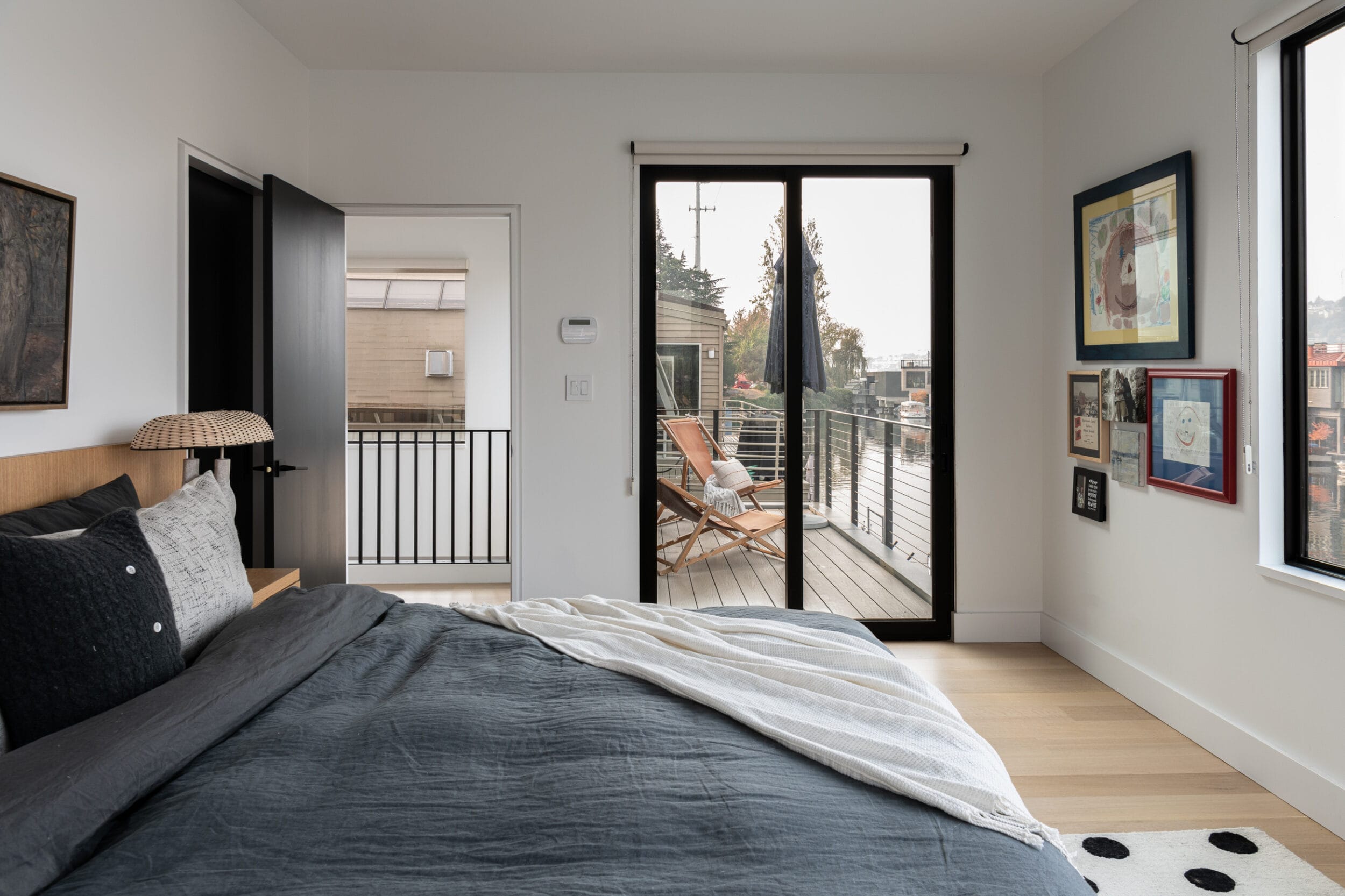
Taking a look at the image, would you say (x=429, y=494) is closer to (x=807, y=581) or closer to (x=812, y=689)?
(x=807, y=581)

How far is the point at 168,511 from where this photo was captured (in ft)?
6.60

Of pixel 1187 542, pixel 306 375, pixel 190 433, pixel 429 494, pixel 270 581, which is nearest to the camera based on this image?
pixel 190 433

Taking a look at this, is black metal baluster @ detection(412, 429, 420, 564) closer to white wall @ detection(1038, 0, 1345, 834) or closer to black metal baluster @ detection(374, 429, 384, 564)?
black metal baluster @ detection(374, 429, 384, 564)

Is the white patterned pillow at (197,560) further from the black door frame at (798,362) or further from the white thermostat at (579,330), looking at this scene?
the black door frame at (798,362)

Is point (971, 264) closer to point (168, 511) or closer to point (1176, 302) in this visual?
point (1176, 302)

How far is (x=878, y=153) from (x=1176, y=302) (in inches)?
63.8

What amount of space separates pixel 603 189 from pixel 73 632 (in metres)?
3.22

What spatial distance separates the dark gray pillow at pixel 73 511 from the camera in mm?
1957

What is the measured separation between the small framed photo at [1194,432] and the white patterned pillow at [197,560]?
10.3ft

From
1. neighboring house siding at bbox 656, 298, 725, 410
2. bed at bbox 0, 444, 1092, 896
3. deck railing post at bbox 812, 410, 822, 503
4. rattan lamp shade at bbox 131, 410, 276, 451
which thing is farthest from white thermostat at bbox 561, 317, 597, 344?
bed at bbox 0, 444, 1092, 896

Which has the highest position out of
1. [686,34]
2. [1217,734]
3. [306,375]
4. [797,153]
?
[686,34]

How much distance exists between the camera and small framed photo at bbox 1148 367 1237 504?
112 inches

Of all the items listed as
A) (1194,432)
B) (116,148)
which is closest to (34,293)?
(116,148)

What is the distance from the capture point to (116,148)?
261cm
